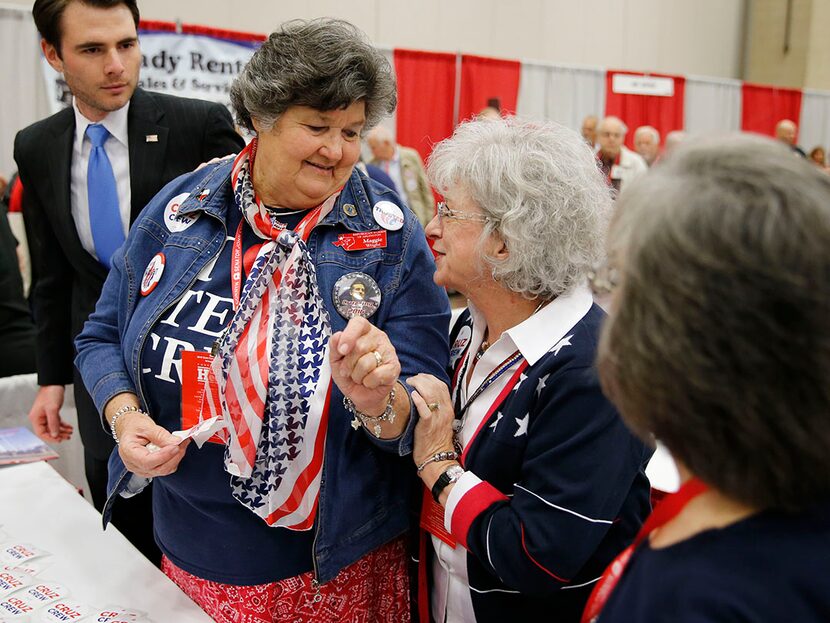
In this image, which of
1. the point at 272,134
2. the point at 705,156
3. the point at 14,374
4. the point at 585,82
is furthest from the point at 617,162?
the point at 705,156

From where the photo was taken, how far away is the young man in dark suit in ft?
7.23

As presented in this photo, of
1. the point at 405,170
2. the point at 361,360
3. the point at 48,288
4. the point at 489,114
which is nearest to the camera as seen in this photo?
the point at 361,360

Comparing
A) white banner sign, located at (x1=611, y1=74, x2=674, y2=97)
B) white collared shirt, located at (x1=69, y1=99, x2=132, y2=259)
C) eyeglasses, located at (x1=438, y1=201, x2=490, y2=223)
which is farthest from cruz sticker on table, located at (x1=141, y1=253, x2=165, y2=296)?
white banner sign, located at (x1=611, y1=74, x2=674, y2=97)

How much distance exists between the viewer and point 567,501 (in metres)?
1.29

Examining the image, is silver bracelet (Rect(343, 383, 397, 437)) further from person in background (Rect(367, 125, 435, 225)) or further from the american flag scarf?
person in background (Rect(367, 125, 435, 225))

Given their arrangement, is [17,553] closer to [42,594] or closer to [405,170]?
[42,594]

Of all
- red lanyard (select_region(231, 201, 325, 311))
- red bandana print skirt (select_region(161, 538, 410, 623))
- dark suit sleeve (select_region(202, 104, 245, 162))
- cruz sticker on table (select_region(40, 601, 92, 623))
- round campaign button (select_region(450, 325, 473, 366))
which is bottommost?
red bandana print skirt (select_region(161, 538, 410, 623))

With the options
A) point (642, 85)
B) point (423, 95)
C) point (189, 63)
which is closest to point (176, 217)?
point (189, 63)

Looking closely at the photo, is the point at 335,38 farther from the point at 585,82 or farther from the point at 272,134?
the point at 585,82

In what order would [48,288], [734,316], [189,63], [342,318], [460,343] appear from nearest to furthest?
[734,316] < [342,318] < [460,343] < [48,288] < [189,63]

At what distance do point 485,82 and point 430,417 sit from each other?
9394 mm

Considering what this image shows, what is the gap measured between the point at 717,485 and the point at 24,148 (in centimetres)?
223

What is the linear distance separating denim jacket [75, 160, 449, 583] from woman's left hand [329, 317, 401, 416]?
0.56 feet

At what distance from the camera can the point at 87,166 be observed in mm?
2240
